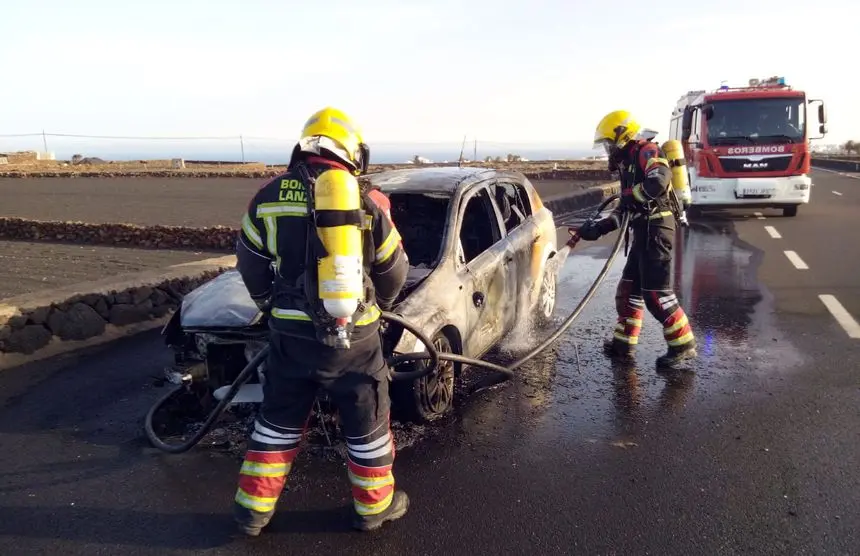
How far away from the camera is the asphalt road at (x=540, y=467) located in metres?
3.28

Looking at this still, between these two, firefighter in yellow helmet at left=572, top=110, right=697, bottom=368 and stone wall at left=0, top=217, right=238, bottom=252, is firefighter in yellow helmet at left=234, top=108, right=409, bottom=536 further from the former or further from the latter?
stone wall at left=0, top=217, right=238, bottom=252

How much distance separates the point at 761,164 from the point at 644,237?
35.2ft

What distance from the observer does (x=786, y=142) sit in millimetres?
14953

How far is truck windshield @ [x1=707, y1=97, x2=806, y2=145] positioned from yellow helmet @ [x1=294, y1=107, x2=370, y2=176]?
13767mm

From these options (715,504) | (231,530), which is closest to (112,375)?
(231,530)

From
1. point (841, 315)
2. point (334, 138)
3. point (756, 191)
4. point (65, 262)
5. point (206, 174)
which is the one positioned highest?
point (334, 138)

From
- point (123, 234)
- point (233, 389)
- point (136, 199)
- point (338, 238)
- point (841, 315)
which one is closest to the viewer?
point (338, 238)

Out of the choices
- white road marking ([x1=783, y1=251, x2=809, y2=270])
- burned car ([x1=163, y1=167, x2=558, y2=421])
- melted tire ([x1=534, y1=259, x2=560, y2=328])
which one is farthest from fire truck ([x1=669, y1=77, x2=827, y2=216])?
melted tire ([x1=534, y1=259, x2=560, y2=328])

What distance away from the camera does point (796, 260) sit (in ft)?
33.8

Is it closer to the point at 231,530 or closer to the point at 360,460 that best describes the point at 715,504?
the point at 360,460

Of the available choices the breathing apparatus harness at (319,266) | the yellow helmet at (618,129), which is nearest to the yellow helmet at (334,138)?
the breathing apparatus harness at (319,266)

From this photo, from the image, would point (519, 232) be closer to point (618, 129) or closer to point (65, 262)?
point (618, 129)

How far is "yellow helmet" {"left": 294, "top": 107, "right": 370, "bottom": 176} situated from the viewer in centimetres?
321

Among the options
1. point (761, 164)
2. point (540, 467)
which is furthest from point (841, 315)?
point (761, 164)
